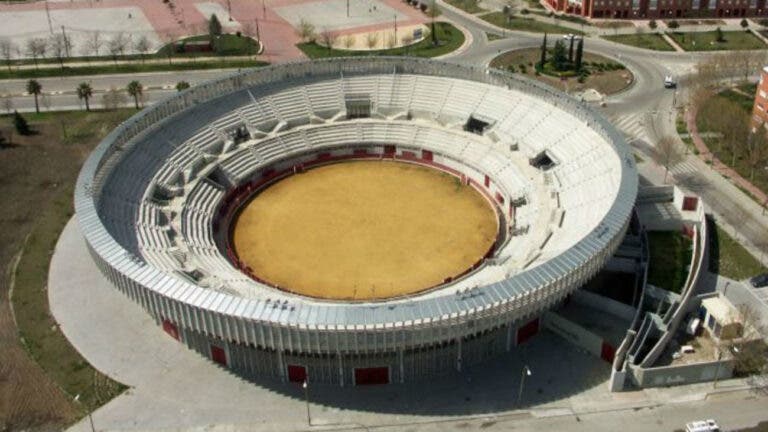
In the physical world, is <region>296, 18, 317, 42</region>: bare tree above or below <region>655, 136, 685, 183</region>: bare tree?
above

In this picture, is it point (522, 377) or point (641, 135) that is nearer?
point (522, 377)

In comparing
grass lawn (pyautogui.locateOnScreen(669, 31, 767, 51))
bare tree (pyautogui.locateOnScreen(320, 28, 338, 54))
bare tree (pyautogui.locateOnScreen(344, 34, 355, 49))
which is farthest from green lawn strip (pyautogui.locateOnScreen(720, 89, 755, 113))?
bare tree (pyautogui.locateOnScreen(320, 28, 338, 54))

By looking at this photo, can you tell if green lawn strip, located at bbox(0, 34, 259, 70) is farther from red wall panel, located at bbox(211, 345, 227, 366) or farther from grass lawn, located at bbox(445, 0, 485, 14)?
red wall panel, located at bbox(211, 345, 227, 366)

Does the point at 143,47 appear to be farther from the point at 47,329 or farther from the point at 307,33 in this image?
the point at 47,329

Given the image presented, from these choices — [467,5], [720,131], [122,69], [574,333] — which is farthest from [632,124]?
[122,69]

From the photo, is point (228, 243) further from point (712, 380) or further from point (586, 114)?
point (712, 380)

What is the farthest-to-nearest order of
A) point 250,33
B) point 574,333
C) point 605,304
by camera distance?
1. point 250,33
2. point 605,304
3. point 574,333

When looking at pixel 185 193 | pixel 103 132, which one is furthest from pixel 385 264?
pixel 103 132

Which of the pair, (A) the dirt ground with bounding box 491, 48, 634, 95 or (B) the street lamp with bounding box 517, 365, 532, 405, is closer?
(B) the street lamp with bounding box 517, 365, 532, 405
